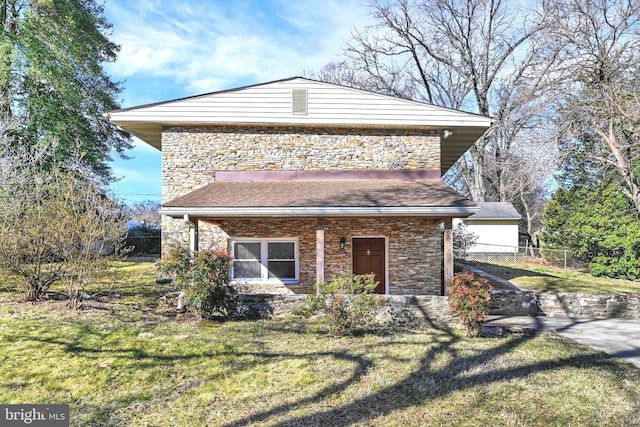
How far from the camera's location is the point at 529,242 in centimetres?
2922

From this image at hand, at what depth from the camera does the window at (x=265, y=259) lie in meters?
10.7

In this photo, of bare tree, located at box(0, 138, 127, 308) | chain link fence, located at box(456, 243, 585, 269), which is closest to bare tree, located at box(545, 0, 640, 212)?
chain link fence, located at box(456, 243, 585, 269)

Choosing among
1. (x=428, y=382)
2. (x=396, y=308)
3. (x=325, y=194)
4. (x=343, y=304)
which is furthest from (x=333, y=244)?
(x=428, y=382)

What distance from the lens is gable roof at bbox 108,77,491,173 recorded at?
10734mm

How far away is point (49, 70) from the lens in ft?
50.5

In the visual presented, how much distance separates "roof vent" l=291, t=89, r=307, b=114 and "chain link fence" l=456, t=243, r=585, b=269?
13.8 m

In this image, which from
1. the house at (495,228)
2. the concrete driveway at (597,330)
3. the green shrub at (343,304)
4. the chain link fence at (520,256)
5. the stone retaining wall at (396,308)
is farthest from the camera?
the house at (495,228)

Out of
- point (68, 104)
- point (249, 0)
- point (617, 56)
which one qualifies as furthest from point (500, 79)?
point (68, 104)

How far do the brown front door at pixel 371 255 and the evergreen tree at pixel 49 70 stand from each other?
533 inches

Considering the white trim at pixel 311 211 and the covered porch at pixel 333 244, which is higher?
the white trim at pixel 311 211

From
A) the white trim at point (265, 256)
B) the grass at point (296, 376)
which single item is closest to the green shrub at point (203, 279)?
the grass at point (296, 376)

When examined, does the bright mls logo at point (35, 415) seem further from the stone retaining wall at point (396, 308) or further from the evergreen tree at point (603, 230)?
the evergreen tree at point (603, 230)

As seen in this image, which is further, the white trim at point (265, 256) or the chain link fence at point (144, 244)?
the chain link fence at point (144, 244)

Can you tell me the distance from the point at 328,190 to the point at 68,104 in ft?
48.4
